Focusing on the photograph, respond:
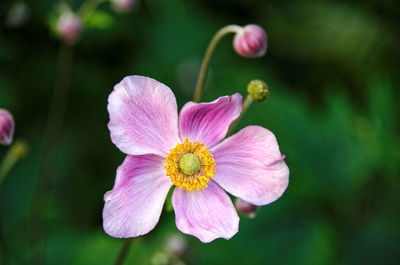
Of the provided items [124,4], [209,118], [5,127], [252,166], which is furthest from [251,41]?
[5,127]

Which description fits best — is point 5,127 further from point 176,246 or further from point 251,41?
point 176,246

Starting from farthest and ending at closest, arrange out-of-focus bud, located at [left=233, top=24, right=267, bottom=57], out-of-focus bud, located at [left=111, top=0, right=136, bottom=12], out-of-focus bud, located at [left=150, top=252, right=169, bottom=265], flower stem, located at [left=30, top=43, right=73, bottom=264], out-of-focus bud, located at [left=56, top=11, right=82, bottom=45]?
flower stem, located at [left=30, top=43, right=73, bottom=264] → out-of-focus bud, located at [left=111, top=0, right=136, bottom=12] → out-of-focus bud, located at [left=56, top=11, right=82, bottom=45] → out-of-focus bud, located at [left=150, top=252, right=169, bottom=265] → out-of-focus bud, located at [left=233, top=24, right=267, bottom=57]

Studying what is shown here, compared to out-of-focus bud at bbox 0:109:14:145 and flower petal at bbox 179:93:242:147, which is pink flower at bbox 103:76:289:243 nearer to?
flower petal at bbox 179:93:242:147

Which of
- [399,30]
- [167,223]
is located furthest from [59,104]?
[399,30]

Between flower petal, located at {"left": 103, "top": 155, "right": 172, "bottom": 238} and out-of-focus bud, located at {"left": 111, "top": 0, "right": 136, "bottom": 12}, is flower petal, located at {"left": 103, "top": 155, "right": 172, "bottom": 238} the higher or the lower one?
A: the lower one

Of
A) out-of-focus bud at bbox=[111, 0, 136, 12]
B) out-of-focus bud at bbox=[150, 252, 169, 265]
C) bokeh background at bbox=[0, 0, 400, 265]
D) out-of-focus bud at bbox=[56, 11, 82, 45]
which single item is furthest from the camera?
bokeh background at bbox=[0, 0, 400, 265]

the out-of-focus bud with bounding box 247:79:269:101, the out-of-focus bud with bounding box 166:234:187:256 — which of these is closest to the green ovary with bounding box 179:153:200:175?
the out-of-focus bud with bounding box 247:79:269:101

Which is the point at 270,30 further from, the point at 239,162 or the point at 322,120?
the point at 239,162

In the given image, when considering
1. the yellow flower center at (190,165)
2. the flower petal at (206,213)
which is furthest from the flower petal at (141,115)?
the flower petal at (206,213)
